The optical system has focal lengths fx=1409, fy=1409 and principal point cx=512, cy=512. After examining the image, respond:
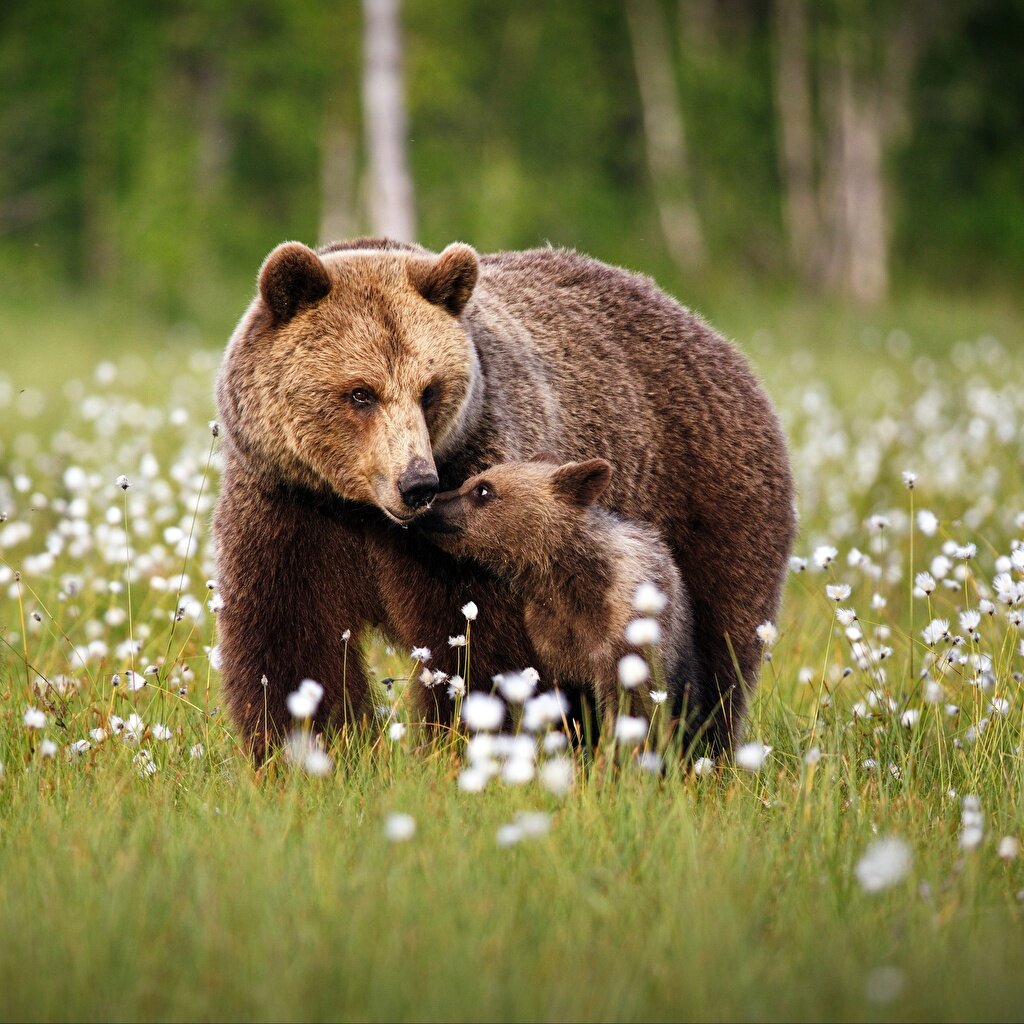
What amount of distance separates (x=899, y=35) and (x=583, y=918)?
2773 cm

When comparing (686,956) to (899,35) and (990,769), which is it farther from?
(899,35)

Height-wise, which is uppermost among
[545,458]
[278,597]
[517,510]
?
[545,458]

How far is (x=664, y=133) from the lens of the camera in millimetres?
28781

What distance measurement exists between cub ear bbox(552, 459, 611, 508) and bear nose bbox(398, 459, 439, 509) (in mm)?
629

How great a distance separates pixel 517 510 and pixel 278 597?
820 mm

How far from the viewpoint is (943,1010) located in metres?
2.62

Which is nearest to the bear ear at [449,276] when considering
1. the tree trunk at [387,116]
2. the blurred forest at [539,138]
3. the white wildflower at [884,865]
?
the white wildflower at [884,865]

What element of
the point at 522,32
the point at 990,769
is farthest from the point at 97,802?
the point at 522,32

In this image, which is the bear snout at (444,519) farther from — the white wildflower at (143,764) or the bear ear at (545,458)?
the white wildflower at (143,764)

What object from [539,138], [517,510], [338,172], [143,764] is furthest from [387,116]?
[143,764]

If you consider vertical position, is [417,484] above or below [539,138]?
below

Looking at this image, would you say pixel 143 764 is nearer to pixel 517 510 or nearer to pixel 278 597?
pixel 278 597

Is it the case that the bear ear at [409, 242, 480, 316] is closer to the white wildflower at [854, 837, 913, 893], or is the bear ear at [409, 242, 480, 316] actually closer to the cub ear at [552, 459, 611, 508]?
the cub ear at [552, 459, 611, 508]

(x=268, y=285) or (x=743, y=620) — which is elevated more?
(x=268, y=285)
